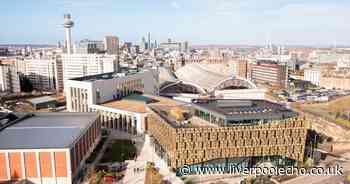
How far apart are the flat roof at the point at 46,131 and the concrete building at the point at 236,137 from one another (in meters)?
12.6

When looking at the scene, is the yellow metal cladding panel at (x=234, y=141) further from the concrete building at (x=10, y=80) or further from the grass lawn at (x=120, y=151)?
the concrete building at (x=10, y=80)

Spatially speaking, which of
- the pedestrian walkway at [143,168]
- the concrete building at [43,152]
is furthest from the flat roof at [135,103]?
the concrete building at [43,152]

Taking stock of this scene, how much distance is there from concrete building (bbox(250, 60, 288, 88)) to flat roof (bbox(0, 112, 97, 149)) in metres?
83.3

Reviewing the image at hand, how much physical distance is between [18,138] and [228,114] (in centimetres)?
2675

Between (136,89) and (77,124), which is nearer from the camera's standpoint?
(77,124)

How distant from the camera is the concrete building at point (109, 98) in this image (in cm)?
5188

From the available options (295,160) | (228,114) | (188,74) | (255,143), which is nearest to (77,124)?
(228,114)

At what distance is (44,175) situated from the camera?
32.3 m

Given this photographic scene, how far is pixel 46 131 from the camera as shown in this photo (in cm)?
3847

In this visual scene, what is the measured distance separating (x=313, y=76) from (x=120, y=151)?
319 feet

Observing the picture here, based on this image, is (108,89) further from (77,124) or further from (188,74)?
(188,74)

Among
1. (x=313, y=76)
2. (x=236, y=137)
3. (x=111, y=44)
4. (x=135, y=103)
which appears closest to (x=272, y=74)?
(x=313, y=76)

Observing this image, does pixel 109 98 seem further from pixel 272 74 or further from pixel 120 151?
pixel 272 74

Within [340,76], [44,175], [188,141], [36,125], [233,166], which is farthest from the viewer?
[340,76]
